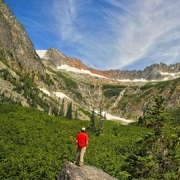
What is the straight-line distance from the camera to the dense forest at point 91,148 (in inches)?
2121

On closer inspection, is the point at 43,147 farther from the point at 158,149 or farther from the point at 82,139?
the point at 82,139

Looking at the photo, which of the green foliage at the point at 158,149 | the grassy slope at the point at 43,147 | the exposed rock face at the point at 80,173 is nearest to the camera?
the exposed rock face at the point at 80,173

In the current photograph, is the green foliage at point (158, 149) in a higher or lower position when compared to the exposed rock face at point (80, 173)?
higher

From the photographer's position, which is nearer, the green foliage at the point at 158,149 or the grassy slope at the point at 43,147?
the green foliage at the point at 158,149

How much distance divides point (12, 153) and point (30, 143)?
56.4 ft

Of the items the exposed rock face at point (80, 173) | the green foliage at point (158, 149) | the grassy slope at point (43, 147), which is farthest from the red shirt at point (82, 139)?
the grassy slope at point (43, 147)

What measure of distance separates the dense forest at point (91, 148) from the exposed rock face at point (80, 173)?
1893 cm

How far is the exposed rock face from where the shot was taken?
32.1 m

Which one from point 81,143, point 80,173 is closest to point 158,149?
point 81,143

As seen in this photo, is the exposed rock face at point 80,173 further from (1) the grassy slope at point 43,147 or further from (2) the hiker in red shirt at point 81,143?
(1) the grassy slope at point 43,147

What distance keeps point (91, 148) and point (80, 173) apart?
8621 cm

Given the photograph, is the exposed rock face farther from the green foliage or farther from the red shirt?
the green foliage

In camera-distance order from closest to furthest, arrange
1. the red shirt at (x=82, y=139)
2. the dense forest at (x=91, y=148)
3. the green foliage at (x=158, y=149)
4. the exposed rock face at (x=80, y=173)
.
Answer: the exposed rock face at (x=80, y=173) < the red shirt at (x=82, y=139) < the green foliage at (x=158, y=149) < the dense forest at (x=91, y=148)

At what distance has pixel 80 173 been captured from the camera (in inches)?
1273
